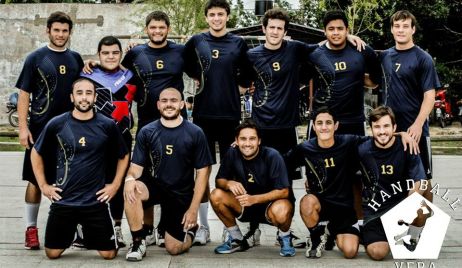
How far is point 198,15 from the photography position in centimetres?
1920

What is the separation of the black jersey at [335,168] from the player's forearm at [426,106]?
502 mm

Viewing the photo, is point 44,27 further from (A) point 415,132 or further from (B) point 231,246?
(A) point 415,132

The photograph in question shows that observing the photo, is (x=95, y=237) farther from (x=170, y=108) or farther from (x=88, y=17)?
(x=88, y=17)

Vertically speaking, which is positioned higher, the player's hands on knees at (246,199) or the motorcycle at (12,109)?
the motorcycle at (12,109)

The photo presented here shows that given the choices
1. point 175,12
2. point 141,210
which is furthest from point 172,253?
point 175,12

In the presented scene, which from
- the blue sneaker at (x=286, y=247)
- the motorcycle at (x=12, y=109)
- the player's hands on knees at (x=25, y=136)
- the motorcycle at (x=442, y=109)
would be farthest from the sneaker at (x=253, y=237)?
the motorcycle at (x=442, y=109)

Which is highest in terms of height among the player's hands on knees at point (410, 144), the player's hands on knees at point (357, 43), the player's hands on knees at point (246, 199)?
the player's hands on knees at point (357, 43)

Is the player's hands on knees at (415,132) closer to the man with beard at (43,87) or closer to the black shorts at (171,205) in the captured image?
the black shorts at (171,205)

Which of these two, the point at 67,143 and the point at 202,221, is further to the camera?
the point at 202,221

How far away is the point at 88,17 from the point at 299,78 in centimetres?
1478

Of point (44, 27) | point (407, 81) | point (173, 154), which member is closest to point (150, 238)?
point (173, 154)

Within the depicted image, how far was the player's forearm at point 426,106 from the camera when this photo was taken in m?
5.87

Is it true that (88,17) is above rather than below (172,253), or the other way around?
above

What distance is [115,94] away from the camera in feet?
20.4
